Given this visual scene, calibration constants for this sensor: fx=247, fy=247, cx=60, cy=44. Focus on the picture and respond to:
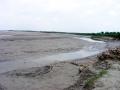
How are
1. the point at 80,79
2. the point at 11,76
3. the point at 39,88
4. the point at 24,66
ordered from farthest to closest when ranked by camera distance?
the point at 24,66
the point at 11,76
the point at 80,79
the point at 39,88

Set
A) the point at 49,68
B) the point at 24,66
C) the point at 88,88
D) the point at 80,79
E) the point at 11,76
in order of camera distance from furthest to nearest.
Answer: the point at 24,66 < the point at 49,68 < the point at 11,76 < the point at 80,79 < the point at 88,88

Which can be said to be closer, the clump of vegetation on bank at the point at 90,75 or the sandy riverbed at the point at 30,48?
the clump of vegetation on bank at the point at 90,75

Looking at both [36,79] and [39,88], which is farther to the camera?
[36,79]

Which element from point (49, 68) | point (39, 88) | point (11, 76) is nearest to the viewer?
point (39, 88)

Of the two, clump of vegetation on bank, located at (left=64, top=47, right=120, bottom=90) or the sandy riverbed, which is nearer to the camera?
clump of vegetation on bank, located at (left=64, top=47, right=120, bottom=90)

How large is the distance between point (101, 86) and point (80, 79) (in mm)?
2536

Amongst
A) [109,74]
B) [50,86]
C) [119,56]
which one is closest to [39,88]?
[50,86]

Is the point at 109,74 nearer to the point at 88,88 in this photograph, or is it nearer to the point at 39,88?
the point at 88,88

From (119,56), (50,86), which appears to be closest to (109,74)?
(50,86)

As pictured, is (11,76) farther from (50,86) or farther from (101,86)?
(101,86)

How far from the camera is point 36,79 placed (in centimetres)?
1449

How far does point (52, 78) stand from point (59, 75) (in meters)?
0.92

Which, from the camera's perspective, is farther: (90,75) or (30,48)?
(30,48)

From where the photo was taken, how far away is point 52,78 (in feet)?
48.5
